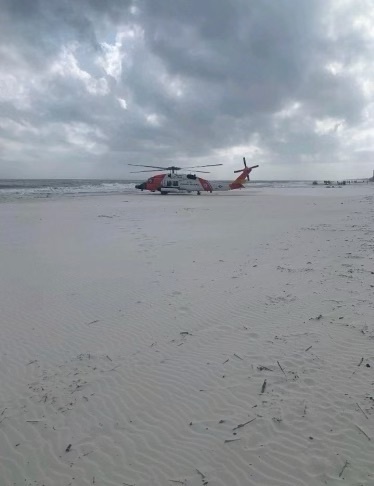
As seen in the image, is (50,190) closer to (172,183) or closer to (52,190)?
(52,190)

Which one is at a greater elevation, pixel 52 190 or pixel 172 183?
pixel 172 183

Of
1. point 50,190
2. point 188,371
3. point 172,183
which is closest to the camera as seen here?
point 188,371

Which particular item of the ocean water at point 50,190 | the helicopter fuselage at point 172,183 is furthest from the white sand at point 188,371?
the helicopter fuselage at point 172,183

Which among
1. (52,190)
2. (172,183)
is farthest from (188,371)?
(52,190)

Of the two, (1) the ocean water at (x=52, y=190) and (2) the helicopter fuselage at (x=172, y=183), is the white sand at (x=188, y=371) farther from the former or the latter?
(2) the helicopter fuselage at (x=172, y=183)

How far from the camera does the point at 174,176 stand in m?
43.6

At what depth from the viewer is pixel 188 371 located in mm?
4953

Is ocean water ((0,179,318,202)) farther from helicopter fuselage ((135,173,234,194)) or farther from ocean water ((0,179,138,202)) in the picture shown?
helicopter fuselage ((135,173,234,194))

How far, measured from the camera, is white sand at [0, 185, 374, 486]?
135 inches

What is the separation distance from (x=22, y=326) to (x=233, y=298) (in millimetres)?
4199

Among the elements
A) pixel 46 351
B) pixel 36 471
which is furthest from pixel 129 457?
pixel 46 351

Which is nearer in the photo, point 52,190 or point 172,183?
point 172,183

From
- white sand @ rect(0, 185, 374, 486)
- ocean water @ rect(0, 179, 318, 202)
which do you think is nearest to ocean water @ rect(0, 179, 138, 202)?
ocean water @ rect(0, 179, 318, 202)

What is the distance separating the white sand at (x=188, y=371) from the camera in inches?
135
